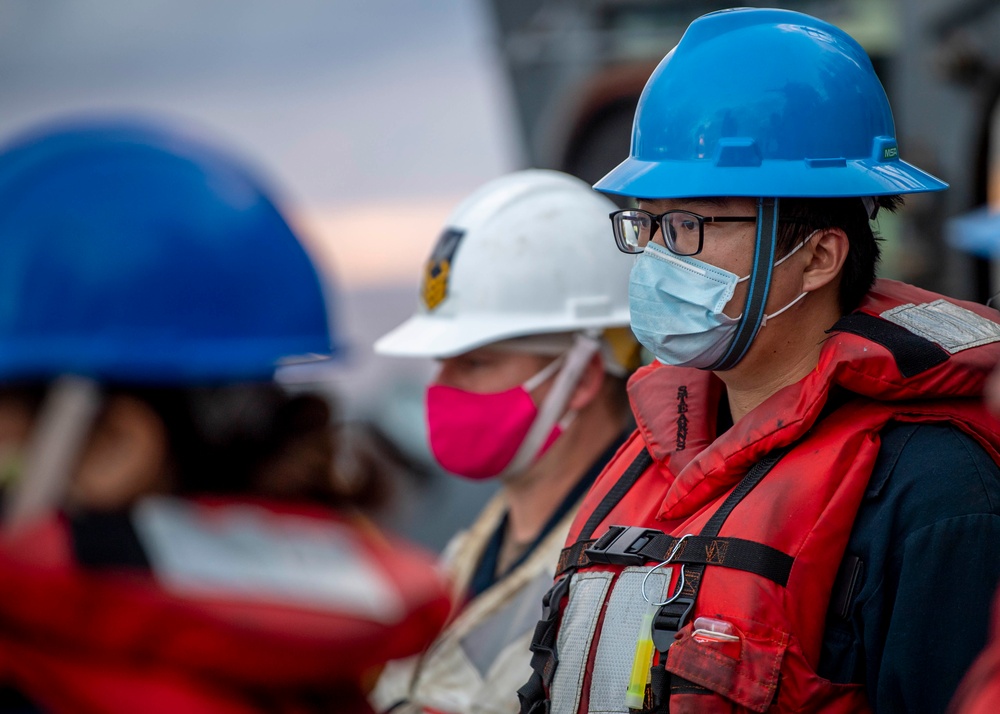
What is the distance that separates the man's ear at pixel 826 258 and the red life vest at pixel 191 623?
125cm

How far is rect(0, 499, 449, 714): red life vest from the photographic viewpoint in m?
1.28

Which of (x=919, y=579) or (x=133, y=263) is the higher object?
(x=133, y=263)

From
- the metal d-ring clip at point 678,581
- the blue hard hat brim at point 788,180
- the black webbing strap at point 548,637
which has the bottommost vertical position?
the black webbing strap at point 548,637

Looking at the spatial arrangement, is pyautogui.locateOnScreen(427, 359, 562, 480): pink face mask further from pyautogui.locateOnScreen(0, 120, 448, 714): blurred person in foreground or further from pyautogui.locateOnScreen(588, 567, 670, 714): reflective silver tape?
pyautogui.locateOnScreen(0, 120, 448, 714): blurred person in foreground

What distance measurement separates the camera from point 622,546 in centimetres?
230


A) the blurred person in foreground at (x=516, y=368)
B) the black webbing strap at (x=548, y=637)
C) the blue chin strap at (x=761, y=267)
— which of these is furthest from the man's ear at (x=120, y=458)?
the blurred person in foreground at (x=516, y=368)

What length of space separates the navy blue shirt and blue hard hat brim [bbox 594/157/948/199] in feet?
1.76

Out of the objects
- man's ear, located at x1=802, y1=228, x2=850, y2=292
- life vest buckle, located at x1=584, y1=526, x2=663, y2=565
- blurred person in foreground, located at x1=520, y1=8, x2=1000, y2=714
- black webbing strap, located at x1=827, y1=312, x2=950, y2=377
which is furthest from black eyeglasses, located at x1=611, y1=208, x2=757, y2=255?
life vest buckle, located at x1=584, y1=526, x2=663, y2=565

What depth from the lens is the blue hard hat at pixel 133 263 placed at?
139cm

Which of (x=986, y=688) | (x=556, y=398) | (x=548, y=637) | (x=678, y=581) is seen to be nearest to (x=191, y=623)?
(x=986, y=688)

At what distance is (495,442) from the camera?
10.9ft

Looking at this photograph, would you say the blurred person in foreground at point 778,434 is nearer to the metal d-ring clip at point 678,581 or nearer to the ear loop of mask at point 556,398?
the metal d-ring clip at point 678,581

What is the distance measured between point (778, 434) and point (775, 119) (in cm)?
64

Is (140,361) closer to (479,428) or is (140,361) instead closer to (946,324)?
(946,324)
